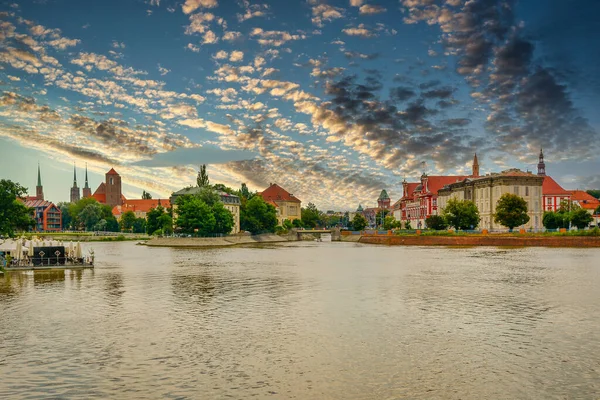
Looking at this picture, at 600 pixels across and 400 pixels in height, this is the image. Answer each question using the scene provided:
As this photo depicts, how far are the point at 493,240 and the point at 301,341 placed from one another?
317 ft

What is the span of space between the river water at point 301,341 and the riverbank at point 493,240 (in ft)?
212

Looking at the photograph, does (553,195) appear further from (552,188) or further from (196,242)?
(196,242)

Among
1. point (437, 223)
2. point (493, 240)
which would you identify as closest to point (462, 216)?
point (437, 223)

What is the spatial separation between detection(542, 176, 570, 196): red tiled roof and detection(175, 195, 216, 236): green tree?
91038mm

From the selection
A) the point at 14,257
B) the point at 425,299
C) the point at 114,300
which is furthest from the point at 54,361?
the point at 14,257

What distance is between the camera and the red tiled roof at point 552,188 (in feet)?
473

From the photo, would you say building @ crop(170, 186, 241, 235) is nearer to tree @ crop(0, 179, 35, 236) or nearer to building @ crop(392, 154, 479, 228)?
building @ crop(392, 154, 479, 228)

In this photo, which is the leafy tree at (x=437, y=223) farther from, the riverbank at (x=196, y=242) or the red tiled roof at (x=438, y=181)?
the riverbank at (x=196, y=242)

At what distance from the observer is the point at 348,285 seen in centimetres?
4112

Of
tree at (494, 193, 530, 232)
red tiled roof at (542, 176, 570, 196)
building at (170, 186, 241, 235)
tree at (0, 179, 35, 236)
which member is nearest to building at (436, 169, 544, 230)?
tree at (494, 193, 530, 232)

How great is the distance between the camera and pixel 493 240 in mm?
109250

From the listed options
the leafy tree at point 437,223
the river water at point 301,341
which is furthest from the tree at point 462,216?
the river water at point 301,341

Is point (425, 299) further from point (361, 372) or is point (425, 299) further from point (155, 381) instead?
point (155, 381)

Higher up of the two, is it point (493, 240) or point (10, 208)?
point (10, 208)
